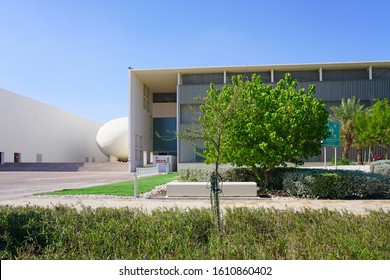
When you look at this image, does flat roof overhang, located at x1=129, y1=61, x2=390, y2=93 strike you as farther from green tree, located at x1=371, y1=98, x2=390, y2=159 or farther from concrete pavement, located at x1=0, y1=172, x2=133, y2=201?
concrete pavement, located at x1=0, y1=172, x2=133, y2=201

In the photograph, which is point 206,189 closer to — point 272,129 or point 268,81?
point 272,129

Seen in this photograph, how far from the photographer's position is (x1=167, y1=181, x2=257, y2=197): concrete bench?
39.7ft

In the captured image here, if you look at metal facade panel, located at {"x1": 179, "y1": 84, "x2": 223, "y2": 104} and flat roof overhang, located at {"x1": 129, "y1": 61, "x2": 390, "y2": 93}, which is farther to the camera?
metal facade panel, located at {"x1": 179, "y1": 84, "x2": 223, "y2": 104}

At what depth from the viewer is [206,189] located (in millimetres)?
12266

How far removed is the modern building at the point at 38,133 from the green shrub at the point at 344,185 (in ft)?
159

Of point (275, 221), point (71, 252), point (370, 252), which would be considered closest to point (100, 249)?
point (71, 252)

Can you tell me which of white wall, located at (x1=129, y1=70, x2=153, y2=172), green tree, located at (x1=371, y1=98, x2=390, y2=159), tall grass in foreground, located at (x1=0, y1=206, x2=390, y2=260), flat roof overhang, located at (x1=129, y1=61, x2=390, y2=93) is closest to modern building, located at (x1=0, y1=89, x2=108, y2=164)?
white wall, located at (x1=129, y1=70, x2=153, y2=172)

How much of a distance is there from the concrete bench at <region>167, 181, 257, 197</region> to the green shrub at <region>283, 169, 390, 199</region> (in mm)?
1867

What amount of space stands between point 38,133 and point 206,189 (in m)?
51.1

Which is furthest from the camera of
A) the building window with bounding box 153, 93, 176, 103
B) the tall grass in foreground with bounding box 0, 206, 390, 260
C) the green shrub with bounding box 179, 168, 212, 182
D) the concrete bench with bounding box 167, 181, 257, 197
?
the building window with bounding box 153, 93, 176, 103

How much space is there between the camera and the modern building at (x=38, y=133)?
49188mm

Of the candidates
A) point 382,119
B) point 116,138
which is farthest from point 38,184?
point 116,138

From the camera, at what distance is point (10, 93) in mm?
49438

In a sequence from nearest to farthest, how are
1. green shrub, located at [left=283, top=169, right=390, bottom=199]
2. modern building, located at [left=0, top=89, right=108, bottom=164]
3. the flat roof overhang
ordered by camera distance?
green shrub, located at [left=283, top=169, right=390, bottom=199], the flat roof overhang, modern building, located at [left=0, top=89, right=108, bottom=164]
